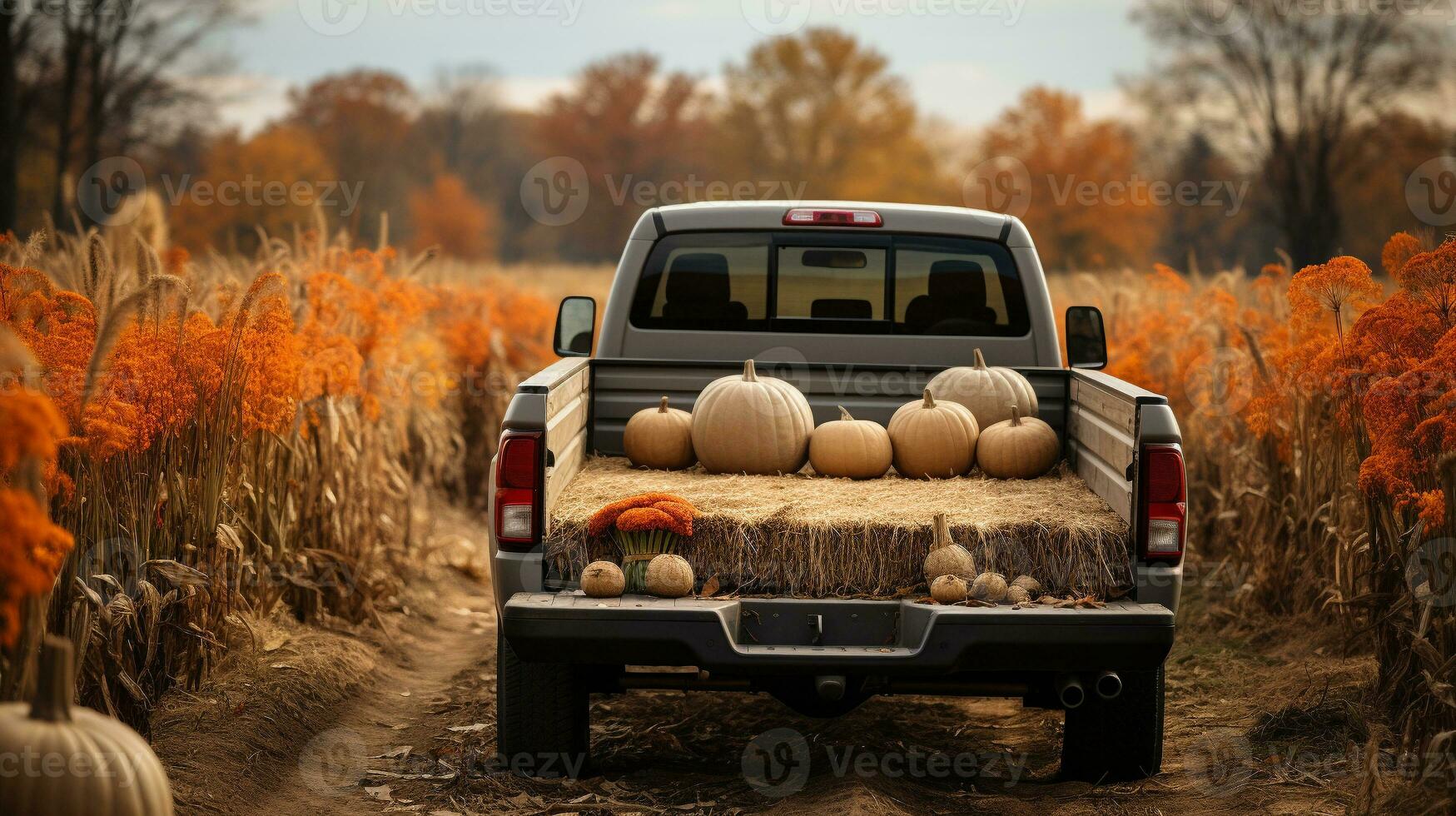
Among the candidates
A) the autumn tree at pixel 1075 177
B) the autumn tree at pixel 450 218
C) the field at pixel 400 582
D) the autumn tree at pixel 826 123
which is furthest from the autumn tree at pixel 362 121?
the field at pixel 400 582

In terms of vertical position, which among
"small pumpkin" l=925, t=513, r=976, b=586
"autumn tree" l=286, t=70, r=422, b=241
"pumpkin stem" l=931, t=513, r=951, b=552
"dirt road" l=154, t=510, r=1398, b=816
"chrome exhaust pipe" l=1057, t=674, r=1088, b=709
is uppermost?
"autumn tree" l=286, t=70, r=422, b=241

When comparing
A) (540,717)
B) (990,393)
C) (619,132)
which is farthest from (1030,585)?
(619,132)

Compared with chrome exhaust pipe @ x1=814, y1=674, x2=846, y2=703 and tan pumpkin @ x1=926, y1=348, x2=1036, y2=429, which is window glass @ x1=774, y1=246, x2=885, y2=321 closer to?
tan pumpkin @ x1=926, y1=348, x2=1036, y2=429

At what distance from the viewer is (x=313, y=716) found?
19.2 feet

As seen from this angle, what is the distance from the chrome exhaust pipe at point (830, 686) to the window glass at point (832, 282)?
267 cm

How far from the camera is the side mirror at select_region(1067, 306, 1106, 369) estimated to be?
6.42 meters

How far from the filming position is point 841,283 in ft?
21.5

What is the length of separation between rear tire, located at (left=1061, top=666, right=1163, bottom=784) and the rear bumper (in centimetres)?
62

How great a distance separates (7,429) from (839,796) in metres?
2.92

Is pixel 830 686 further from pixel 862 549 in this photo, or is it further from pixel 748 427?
Result: pixel 748 427

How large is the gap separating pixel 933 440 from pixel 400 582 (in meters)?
4.16

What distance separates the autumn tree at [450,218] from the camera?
65875 millimetres

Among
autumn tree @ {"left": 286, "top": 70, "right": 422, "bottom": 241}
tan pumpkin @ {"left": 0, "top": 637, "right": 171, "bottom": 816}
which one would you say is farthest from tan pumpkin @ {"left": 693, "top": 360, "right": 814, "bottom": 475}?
autumn tree @ {"left": 286, "top": 70, "right": 422, "bottom": 241}

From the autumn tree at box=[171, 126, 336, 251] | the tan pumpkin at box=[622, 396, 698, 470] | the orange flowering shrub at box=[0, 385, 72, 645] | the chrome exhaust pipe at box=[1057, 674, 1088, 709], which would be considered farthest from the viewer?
the autumn tree at box=[171, 126, 336, 251]
